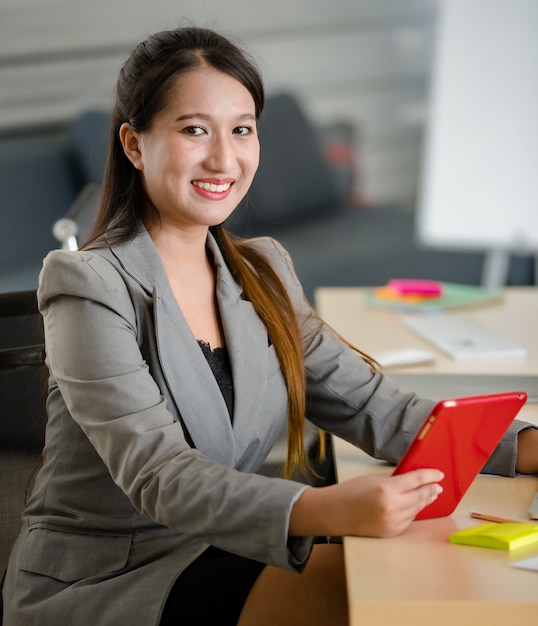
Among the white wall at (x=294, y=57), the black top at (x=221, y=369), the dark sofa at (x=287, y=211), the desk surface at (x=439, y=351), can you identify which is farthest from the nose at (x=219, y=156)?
the white wall at (x=294, y=57)

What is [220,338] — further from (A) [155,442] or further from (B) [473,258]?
(B) [473,258]

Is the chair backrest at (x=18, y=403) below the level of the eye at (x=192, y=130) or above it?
below

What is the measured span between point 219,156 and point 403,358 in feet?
2.06

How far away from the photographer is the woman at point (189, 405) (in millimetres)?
1082

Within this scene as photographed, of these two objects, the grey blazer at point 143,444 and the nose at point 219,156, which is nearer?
the grey blazer at point 143,444

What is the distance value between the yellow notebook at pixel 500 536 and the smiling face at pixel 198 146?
0.57 metres

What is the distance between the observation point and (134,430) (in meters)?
1.14

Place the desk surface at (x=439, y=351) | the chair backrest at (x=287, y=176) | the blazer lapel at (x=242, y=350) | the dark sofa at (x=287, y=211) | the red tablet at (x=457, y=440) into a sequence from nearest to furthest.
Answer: the red tablet at (x=457, y=440) → the blazer lapel at (x=242, y=350) → the desk surface at (x=439, y=351) → the dark sofa at (x=287, y=211) → the chair backrest at (x=287, y=176)

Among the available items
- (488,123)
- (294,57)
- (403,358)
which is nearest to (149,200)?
(403,358)

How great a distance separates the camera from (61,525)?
1285mm

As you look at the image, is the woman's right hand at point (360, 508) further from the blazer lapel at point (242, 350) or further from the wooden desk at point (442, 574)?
the blazer lapel at point (242, 350)

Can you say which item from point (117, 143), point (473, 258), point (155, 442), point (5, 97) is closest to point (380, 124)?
point (473, 258)

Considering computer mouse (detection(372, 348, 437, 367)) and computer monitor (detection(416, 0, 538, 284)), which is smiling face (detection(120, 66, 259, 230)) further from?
computer monitor (detection(416, 0, 538, 284))

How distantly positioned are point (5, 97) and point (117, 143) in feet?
10.8
